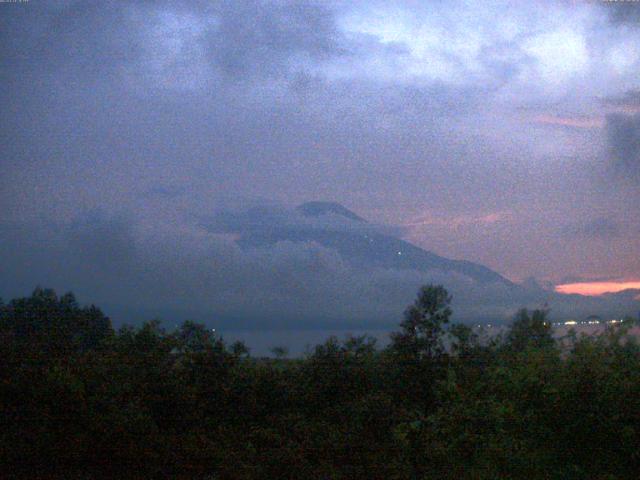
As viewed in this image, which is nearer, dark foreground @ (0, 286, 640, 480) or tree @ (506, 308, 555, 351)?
dark foreground @ (0, 286, 640, 480)

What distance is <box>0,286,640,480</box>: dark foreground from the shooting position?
691cm

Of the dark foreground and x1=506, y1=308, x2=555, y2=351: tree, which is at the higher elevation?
x1=506, y1=308, x2=555, y2=351: tree

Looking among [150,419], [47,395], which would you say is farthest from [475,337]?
[47,395]

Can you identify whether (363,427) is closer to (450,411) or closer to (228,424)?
(450,411)

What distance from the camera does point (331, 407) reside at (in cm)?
896

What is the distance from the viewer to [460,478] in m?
7.43

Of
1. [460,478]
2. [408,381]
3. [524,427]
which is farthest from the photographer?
[408,381]

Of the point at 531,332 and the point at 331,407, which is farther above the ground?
the point at 531,332

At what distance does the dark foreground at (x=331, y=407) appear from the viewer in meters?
6.91

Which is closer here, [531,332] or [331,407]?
[331,407]

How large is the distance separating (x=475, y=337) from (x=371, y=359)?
64.7 inches

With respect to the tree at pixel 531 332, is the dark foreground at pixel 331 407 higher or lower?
lower

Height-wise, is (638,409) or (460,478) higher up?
(638,409)

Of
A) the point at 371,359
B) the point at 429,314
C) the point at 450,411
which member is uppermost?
the point at 429,314
